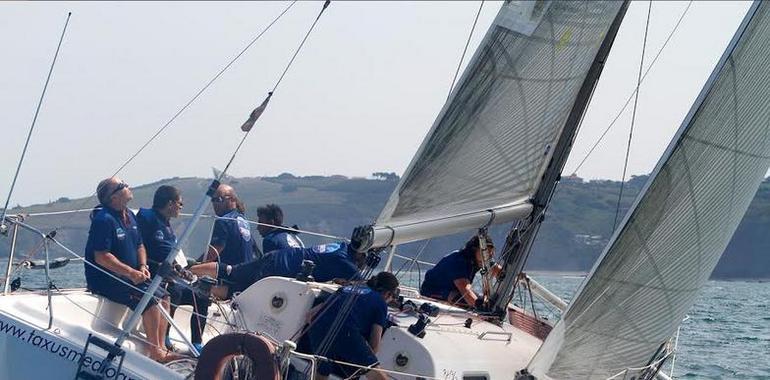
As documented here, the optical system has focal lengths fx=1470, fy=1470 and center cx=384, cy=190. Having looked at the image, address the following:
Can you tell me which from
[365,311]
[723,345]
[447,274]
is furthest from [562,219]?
[365,311]

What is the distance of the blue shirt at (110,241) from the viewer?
31.3ft

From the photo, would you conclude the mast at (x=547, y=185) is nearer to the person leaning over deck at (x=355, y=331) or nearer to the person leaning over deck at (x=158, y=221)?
the person leaning over deck at (x=355, y=331)

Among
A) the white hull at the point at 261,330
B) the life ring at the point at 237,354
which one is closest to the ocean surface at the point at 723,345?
the white hull at the point at 261,330

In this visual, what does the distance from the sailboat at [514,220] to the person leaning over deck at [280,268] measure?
19 cm

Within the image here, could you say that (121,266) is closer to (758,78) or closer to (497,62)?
(497,62)

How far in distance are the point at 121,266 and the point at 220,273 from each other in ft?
3.48

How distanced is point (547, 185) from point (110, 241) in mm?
3247

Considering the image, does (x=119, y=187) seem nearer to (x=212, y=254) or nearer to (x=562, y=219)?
(x=212, y=254)

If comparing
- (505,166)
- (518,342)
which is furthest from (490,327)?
(505,166)

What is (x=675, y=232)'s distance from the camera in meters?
9.58

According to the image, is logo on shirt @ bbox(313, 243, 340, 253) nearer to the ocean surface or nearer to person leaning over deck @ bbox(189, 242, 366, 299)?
person leaning over deck @ bbox(189, 242, 366, 299)

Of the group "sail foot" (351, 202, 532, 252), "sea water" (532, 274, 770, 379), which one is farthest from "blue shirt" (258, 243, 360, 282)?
"sea water" (532, 274, 770, 379)

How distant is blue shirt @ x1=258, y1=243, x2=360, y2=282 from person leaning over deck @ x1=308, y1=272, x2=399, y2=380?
39.9 inches

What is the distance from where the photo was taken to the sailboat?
A: 9242mm
